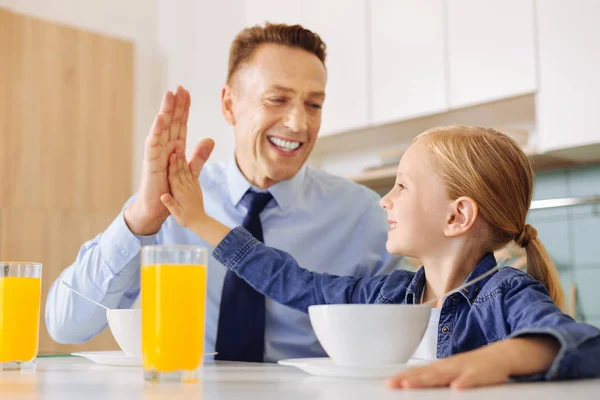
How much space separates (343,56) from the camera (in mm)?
3070

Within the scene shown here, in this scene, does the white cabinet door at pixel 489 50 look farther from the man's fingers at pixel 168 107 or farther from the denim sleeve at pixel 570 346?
the denim sleeve at pixel 570 346

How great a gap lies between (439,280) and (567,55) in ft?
4.55

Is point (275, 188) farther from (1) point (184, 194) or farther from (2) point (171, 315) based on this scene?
(2) point (171, 315)

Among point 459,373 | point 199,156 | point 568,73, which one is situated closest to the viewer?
point 459,373

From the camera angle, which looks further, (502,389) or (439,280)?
(439,280)

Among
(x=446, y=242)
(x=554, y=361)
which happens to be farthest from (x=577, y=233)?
(x=554, y=361)

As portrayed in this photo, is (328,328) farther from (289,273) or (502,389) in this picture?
(289,273)

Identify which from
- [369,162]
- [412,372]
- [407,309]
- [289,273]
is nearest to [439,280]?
[289,273]

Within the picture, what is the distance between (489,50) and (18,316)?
1994 mm

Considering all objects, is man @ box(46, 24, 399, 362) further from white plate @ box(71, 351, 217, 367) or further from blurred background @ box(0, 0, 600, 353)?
blurred background @ box(0, 0, 600, 353)

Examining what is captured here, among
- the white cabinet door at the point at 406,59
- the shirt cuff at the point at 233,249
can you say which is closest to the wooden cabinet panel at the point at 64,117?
the white cabinet door at the point at 406,59

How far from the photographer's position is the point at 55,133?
3.38 m

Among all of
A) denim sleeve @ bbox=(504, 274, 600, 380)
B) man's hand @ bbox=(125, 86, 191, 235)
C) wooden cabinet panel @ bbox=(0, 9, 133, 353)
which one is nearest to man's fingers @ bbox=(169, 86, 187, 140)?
man's hand @ bbox=(125, 86, 191, 235)

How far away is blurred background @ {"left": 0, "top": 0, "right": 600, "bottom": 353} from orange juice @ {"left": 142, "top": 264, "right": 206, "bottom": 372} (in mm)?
1871
